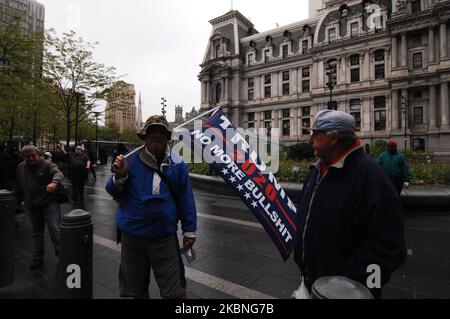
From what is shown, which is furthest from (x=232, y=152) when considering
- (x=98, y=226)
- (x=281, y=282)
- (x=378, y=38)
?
(x=378, y=38)

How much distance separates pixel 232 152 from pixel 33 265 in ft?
11.9

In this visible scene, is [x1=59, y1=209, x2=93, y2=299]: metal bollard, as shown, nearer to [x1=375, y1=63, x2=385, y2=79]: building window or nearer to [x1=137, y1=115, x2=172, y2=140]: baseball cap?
[x1=137, y1=115, x2=172, y2=140]: baseball cap

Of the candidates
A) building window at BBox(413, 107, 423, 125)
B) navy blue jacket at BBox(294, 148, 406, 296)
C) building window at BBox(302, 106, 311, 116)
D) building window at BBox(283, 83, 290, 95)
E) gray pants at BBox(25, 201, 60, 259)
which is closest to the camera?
navy blue jacket at BBox(294, 148, 406, 296)

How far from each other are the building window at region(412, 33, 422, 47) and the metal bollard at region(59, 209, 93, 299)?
156 ft

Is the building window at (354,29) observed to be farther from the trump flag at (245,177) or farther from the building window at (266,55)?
the trump flag at (245,177)

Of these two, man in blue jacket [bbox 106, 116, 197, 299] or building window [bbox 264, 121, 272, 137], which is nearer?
man in blue jacket [bbox 106, 116, 197, 299]

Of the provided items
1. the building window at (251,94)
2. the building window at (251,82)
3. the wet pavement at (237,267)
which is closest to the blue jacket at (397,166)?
the wet pavement at (237,267)

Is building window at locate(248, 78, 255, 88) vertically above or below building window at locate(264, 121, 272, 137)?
above

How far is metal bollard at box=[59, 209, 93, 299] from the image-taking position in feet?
8.93

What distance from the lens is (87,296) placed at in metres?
2.86

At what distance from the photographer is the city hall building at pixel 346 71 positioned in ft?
114

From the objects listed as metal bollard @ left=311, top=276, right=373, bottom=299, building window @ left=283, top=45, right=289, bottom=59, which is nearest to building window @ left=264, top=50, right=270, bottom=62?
building window @ left=283, top=45, right=289, bottom=59

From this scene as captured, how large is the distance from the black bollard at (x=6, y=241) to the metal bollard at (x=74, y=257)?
1.36 meters
